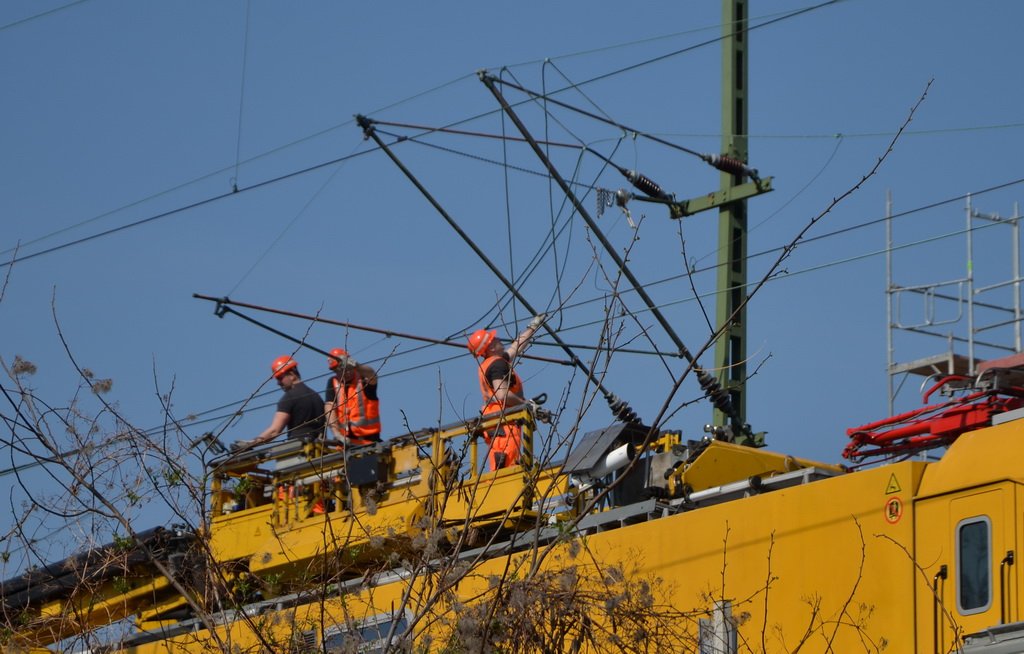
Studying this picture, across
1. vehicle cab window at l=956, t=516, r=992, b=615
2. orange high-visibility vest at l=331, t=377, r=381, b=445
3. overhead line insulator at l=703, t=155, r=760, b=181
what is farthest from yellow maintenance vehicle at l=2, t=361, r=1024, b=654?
overhead line insulator at l=703, t=155, r=760, b=181

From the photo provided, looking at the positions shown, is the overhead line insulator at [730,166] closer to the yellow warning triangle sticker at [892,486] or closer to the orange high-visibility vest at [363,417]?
the orange high-visibility vest at [363,417]

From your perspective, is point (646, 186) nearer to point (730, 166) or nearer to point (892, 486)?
point (730, 166)

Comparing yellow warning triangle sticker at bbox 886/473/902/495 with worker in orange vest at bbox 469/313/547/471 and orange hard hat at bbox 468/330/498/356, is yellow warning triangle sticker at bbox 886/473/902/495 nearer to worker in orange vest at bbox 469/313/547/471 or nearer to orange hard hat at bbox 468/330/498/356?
worker in orange vest at bbox 469/313/547/471

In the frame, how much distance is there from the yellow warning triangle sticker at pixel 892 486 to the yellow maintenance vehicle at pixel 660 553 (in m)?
0.01

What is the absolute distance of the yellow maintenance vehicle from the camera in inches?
401

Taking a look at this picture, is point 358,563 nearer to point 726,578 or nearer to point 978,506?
point 726,578

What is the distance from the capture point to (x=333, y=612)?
14312 mm

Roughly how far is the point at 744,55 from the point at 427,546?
9.69 m

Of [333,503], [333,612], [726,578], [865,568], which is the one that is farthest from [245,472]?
[865,568]

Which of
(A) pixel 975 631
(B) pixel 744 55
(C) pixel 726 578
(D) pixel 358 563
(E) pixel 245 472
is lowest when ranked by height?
(A) pixel 975 631

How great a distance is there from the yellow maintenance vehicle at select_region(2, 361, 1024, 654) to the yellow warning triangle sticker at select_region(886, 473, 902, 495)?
0.05 ft

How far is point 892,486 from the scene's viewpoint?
11148 millimetres

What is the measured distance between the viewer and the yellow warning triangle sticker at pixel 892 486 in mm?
11117

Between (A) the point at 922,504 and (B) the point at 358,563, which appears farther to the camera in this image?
(B) the point at 358,563
